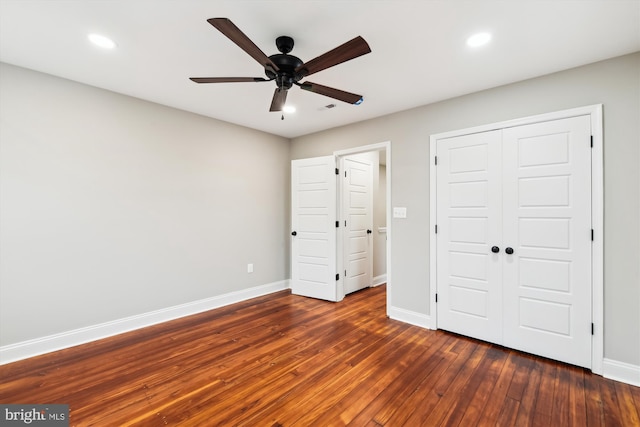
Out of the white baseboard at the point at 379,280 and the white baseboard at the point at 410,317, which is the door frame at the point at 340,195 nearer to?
the white baseboard at the point at 410,317

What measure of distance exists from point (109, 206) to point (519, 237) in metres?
4.24

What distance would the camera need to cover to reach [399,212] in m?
3.54

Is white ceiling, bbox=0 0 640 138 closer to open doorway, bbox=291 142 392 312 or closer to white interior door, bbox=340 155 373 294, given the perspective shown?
open doorway, bbox=291 142 392 312

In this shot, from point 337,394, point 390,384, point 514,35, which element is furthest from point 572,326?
point 514,35

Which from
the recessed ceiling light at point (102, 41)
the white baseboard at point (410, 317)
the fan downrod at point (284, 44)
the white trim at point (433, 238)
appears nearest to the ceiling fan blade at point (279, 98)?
the fan downrod at point (284, 44)

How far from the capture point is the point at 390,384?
2.18 metres

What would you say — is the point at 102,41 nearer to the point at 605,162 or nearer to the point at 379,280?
the point at 605,162

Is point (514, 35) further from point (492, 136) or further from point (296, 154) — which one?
point (296, 154)

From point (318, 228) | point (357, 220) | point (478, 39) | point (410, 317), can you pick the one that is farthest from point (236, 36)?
point (357, 220)

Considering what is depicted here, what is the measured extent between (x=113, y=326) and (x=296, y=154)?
136 inches

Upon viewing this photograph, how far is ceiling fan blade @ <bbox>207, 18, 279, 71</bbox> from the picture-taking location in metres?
1.43

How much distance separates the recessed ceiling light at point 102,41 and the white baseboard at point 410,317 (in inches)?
152

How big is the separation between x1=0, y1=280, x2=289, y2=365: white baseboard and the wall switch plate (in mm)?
2470

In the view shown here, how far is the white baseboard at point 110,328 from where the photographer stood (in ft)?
8.26
